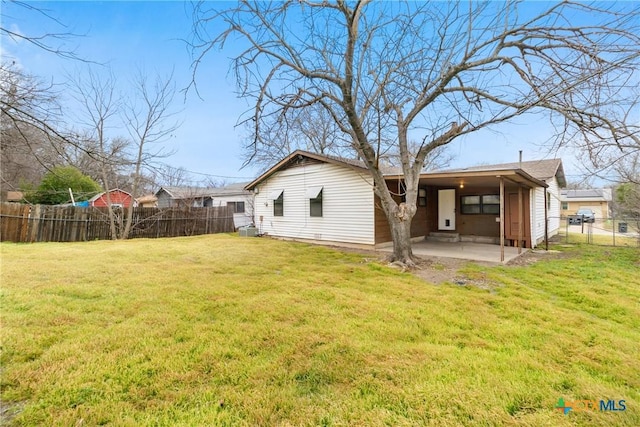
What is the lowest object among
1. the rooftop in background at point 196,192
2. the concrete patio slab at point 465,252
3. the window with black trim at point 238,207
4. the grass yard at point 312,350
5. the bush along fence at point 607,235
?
the grass yard at point 312,350

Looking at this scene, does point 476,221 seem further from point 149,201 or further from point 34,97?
point 149,201

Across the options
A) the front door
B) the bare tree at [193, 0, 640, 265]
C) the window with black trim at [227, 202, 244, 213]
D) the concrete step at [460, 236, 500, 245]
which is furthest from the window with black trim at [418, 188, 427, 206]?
the window with black trim at [227, 202, 244, 213]

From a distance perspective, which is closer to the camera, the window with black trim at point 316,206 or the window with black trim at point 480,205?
the window with black trim at point 480,205

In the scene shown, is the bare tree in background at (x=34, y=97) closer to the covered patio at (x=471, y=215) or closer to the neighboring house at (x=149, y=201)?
the covered patio at (x=471, y=215)

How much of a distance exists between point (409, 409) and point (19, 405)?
2.73 meters

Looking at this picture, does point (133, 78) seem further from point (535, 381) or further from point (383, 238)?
point (535, 381)

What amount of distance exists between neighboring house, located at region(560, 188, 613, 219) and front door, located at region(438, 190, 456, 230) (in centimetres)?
2459

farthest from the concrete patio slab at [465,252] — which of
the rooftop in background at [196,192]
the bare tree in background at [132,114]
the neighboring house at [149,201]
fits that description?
the neighboring house at [149,201]

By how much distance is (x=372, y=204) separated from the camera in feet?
31.7

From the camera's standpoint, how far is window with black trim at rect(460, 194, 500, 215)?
10762 millimetres

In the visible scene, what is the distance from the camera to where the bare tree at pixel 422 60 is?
4727 millimetres

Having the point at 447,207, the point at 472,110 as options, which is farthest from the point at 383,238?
the point at 472,110

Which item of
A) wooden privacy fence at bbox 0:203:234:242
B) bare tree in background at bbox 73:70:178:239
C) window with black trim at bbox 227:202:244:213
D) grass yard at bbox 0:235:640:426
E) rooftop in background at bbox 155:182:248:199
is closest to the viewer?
grass yard at bbox 0:235:640:426

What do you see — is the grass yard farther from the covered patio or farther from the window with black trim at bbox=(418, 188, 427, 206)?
the window with black trim at bbox=(418, 188, 427, 206)
